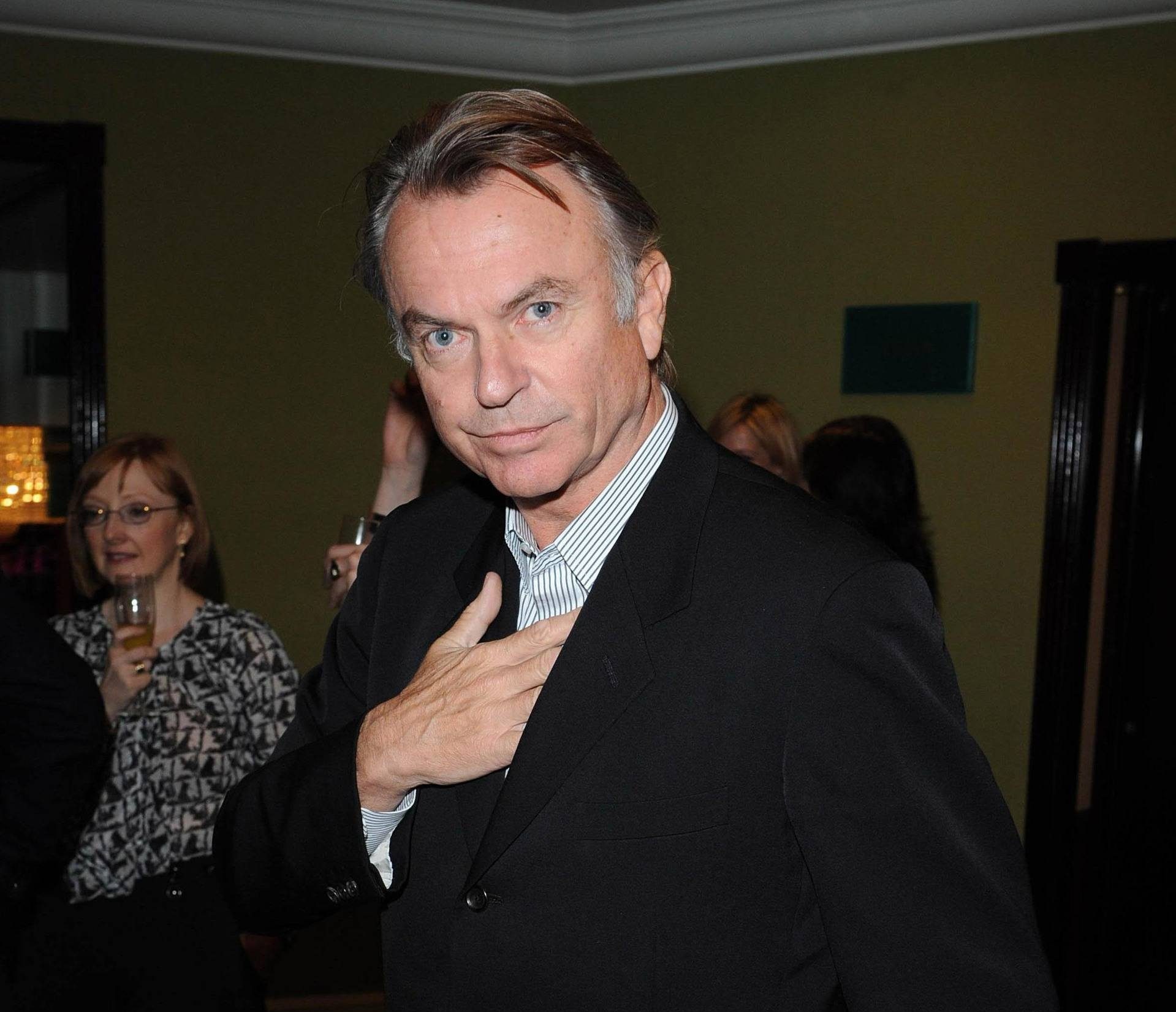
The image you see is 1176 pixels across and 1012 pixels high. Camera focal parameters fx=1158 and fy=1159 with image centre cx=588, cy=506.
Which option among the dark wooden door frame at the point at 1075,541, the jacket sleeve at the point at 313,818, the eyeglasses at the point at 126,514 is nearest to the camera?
the jacket sleeve at the point at 313,818

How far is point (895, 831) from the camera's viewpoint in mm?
1003

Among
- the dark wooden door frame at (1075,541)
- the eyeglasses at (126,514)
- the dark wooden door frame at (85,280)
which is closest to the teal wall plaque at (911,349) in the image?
the dark wooden door frame at (1075,541)

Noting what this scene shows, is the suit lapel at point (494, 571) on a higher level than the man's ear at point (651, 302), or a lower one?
lower

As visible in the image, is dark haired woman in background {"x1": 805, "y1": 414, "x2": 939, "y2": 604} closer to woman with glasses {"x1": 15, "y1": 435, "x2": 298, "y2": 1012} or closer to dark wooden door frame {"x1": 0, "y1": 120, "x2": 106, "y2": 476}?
woman with glasses {"x1": 15, "y1": 435, "x2": 298, "y2": 1012}

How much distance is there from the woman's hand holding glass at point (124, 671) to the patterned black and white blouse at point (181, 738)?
31 millimetres

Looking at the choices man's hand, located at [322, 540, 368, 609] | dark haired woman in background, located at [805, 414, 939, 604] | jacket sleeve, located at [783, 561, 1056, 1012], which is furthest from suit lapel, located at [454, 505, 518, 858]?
dark haired woman in background, located at [805, 414, 939, 604]

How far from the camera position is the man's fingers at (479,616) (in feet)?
4.07

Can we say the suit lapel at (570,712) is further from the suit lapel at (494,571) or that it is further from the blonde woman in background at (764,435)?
the blonde woman in background at (764,435)

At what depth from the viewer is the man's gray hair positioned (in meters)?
1.13

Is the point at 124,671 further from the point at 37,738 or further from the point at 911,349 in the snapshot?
the point at 911,349

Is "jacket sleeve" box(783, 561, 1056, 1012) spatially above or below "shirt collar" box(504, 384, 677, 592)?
below

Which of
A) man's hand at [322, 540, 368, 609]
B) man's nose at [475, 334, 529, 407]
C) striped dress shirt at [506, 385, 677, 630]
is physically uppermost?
man's nose at [475, 334, 529, 407]

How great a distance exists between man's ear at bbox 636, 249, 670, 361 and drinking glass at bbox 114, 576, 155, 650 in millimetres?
1802

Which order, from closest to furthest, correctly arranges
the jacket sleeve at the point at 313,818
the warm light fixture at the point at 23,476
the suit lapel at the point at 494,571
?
the jacket sleeve at the point at 313,818, the suit lapel at the point at 494,571, the warm light fixture at the point at 23,476
